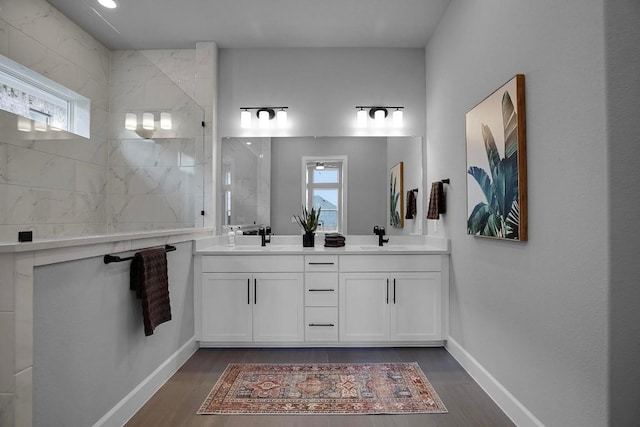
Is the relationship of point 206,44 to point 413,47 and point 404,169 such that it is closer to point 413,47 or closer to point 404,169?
point 413,47

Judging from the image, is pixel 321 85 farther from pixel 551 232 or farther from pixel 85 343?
pixel 85 343

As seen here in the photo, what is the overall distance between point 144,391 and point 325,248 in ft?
5.53

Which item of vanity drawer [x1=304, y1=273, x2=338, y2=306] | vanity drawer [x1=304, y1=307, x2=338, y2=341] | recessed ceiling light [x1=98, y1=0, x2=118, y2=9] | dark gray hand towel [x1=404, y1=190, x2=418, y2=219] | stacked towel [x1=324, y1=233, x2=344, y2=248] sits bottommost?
vanity drawer [x1=304, y1=307, x2=338, y2=341]

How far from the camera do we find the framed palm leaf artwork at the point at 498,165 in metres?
1.74

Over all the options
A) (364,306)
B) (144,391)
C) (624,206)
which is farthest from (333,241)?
(624,206)

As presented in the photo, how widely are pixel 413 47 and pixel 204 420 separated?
3.49 m

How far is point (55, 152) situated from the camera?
7.84ft

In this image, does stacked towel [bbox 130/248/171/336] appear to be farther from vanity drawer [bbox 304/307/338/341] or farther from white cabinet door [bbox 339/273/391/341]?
white cabinet door [bbox 339/273/391/341]

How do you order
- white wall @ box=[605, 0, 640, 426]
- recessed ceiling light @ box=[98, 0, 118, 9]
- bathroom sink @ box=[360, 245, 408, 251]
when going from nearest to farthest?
white wall @ box=[605, 0, 640, 426] < recessed ceiling light @ box=[98, 0, 118, 9] < bathroom sink @ box=[360, 245, 408, 251]

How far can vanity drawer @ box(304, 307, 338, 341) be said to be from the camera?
9.41 ft

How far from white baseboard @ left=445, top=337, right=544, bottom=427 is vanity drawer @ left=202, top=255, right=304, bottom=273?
54.6 inches

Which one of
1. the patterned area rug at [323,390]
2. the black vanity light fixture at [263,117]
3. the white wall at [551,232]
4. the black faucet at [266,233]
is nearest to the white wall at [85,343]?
the patterned area rug at [323,390]

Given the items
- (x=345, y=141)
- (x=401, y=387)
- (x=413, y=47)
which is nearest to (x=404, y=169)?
(x=345, y=141)

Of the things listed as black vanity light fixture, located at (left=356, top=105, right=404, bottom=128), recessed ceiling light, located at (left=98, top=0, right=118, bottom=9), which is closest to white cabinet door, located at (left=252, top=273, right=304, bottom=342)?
black vanity light fixture, located at (left=356, top=105, right=404, bottom=128)
